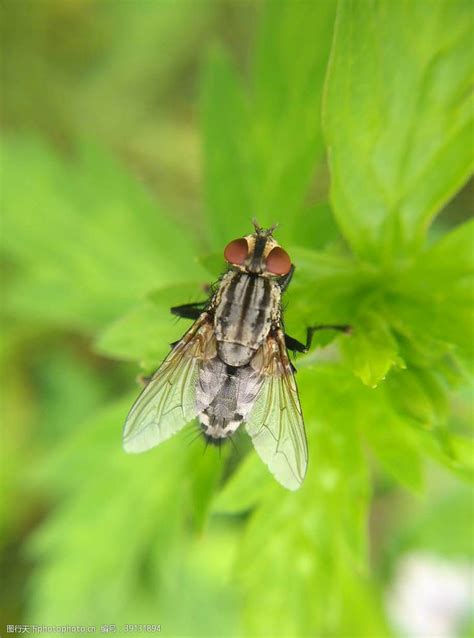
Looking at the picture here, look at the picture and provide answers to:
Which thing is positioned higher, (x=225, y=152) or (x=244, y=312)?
(x=225, y=152)

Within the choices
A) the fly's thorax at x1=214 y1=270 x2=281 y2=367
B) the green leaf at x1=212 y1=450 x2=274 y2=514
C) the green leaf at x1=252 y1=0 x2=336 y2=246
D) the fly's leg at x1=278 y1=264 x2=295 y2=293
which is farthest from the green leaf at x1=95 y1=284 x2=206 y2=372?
the green leaf at x1=252 y1=0 x2=336 y2=246

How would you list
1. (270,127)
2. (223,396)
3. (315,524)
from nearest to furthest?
(223,396)
(315,524)
(270,127)

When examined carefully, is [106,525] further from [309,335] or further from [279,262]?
[279,262]

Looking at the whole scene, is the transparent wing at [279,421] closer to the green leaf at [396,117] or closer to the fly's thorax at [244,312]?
the fly's thorax at [244,312]

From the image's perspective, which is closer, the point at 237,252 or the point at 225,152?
the point at 237,252

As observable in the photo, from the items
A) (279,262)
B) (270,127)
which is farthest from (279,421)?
(270,127)

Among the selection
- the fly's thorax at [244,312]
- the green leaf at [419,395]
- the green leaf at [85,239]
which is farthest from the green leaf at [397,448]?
the green leaf at [85,239]

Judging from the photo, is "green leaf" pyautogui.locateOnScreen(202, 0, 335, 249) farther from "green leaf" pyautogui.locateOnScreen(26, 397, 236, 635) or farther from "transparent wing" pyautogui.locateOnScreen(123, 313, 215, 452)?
"green leaf" pyautogui.locateOnScreen(26, 397, 236, 635)
